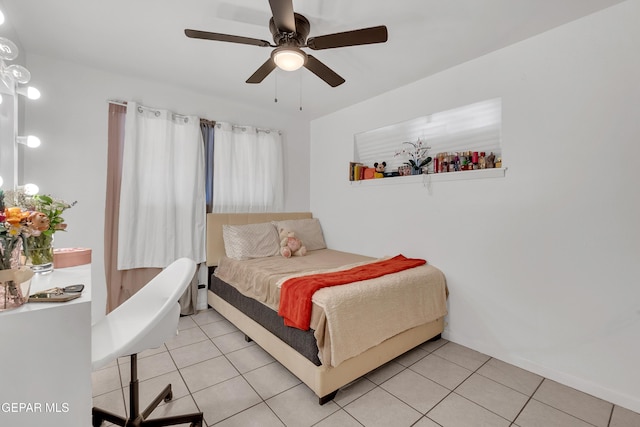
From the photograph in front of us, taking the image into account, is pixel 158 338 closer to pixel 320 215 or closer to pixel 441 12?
pixel 441 12

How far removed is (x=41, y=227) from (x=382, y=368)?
7.51 feet

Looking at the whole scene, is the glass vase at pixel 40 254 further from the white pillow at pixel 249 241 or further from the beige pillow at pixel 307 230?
the beige pillow at pixel 307 230

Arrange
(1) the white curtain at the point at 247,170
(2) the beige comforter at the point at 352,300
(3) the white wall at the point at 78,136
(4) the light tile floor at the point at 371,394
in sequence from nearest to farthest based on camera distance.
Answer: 1. (4) the light tile floor at the point at 371,394
2. (2) the beige comforter at the point at 352,300
3. (3) the white wall at the point at 78,136
4. (1) the white curtain at the point at 247,170

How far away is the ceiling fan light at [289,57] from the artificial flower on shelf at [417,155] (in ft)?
5.40

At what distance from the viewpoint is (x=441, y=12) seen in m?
1.92

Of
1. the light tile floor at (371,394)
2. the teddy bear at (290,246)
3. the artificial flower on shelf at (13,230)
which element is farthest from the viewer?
the teddy bear at (290,246)

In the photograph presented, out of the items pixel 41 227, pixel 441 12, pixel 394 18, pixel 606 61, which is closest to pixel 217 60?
pixel 394 18

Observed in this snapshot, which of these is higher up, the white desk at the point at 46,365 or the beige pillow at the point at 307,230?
the beige pillow at the point at 307,230

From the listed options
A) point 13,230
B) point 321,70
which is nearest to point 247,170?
point 321,70

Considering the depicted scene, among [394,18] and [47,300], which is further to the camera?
[394,18]

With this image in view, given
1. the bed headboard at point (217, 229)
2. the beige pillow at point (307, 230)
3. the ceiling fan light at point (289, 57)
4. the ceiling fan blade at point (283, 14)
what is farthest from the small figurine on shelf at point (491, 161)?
the bed headboard at point (217, 229)

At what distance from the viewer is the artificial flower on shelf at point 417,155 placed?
2961 mm

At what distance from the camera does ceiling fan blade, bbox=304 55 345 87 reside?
1951 millimetres

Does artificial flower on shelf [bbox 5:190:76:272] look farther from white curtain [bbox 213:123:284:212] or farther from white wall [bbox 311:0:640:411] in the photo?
white wall [bbox 311:0:640:411]
